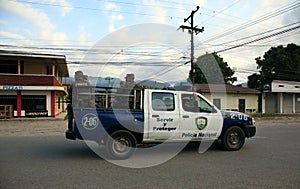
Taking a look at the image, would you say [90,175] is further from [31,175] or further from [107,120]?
[107,120]

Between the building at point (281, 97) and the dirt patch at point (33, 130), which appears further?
the building at point (281, 97)

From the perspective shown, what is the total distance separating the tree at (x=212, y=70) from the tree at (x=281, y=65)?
18.8 feet

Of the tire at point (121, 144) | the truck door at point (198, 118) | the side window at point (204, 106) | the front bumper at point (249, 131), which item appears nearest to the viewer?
the tire at point (121, 144)

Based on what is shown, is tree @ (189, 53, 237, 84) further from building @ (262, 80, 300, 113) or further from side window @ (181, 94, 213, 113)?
side window @ (181, 94, 213, 113)

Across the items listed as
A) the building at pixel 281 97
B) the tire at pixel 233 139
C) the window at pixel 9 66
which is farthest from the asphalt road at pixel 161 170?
the building at pixel 281 97

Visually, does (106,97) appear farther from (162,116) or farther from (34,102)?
(34,102)

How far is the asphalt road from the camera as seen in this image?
526 cm

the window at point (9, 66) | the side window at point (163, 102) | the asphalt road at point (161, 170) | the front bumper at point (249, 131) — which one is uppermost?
the window at point (9, 66)

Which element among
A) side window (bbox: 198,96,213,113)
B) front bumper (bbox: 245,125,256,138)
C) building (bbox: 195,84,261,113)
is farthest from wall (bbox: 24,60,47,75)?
front bumper (bbox: 245,125,256,138)

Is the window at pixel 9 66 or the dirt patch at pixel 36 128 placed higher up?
the window at pixel 9 66

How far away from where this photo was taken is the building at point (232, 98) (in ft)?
105

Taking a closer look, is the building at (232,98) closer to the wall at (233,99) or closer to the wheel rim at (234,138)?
the wall at (233,99)

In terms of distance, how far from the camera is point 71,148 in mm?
9031

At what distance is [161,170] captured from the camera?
20.6ft
